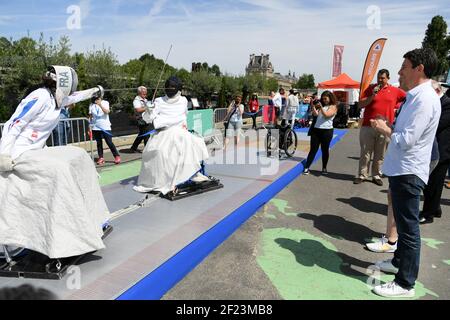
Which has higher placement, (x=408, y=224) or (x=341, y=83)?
(x=341, y=83)

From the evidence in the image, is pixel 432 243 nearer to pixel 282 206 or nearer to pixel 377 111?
pixel 282 206

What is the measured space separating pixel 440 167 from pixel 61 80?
4927 millimetres

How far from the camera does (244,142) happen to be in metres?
11.4

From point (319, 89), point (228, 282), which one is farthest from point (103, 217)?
point (319, 89)

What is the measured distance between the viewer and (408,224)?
285 centimetres

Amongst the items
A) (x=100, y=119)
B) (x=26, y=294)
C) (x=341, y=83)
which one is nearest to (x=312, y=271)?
(x=26, y=294)

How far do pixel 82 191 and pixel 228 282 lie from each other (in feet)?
5.24

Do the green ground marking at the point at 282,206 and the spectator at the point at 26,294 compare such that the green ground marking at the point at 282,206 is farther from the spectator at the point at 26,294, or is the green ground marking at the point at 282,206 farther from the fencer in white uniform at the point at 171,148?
the spectator at the point at 26,294

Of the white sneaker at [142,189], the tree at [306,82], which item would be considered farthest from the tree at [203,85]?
the tree at [306,82]

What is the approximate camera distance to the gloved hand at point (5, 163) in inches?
113

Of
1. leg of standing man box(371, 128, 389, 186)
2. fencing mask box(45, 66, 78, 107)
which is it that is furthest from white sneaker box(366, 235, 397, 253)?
fencing mask box(45, 66, 78, 107)

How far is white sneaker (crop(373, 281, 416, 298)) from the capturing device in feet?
9.58

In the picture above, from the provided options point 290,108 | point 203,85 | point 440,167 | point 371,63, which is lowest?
point 440,167
